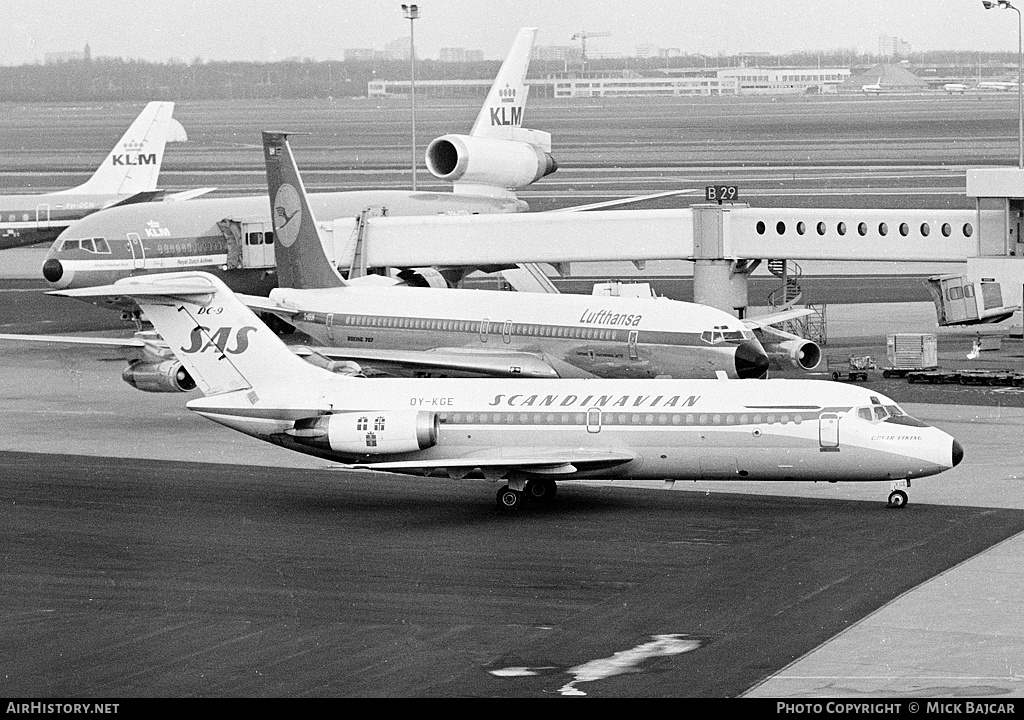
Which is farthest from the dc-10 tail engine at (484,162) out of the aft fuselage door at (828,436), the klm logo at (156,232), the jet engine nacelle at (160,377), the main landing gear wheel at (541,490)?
the aft fuselage door at (828,436)

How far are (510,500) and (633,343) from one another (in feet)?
37.4

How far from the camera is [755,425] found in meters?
35.7

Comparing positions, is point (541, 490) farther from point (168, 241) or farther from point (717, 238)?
point (168, 241)

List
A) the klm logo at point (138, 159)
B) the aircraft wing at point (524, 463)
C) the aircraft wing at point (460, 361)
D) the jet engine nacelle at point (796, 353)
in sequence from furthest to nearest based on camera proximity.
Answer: the klm logo at point (138, 159), the jet engine nacelle at point (796, 353), the aircraft wing at point (460, 361), the aircraft wing at point (524, 463)

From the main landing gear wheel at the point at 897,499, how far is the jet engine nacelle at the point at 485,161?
39.2m

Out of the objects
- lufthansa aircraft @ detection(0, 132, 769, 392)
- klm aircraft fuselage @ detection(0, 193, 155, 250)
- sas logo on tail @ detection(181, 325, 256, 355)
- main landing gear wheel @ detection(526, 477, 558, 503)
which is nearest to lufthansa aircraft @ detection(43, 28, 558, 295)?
lufthansa aircraft @ detection(0, 132, 769, 392)

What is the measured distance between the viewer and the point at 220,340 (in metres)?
39.2

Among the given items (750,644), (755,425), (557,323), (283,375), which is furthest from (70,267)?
(750,644)

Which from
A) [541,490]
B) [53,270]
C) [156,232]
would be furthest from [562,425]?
[53,270]

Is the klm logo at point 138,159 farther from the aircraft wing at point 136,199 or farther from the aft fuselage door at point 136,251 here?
the aft fuselage door at point 136,251

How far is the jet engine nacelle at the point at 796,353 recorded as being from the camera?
5253 centimetres
